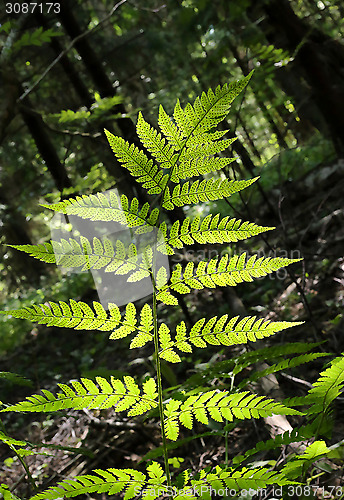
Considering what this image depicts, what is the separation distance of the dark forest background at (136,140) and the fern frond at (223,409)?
2.82 feet

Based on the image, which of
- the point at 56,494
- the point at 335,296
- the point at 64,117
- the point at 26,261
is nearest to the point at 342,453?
the point at 56,494

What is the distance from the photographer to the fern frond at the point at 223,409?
80cm

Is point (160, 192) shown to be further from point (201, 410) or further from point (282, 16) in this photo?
point (282, 16)

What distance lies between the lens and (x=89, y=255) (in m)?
0.92

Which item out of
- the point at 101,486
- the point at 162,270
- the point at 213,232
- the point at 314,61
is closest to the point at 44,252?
the point at 162,270

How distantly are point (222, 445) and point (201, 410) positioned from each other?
68.3 inches

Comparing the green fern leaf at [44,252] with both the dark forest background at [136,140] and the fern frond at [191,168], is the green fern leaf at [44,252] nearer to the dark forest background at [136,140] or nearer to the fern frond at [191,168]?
the fern frond at [191,168]

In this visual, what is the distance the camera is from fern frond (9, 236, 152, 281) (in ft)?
2.90

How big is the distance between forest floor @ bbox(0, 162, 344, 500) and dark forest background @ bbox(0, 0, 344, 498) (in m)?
0.02

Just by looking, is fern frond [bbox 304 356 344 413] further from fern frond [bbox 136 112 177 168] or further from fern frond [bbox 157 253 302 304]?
fern frond [bbox 136 112 177 168]

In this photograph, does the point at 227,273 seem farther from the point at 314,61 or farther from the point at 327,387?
the point at 314,61

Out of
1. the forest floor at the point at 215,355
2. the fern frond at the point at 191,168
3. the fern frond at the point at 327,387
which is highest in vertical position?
the fern frond at the point at 191,168

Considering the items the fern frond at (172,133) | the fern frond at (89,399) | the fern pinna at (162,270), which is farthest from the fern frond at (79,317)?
the fern frond at (172,133)

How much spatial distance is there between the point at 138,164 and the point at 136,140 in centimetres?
242
